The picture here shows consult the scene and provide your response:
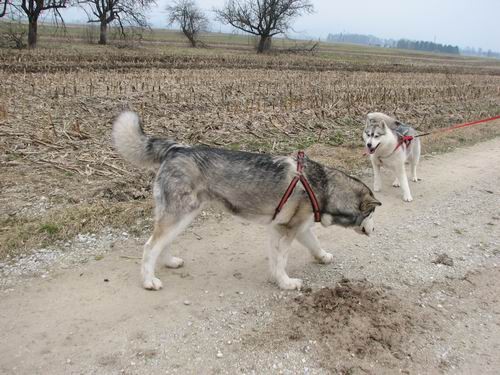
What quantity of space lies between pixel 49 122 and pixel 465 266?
936 cm

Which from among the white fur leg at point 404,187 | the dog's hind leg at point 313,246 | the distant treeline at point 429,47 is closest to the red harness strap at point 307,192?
the dog's hind leg at point 313,246

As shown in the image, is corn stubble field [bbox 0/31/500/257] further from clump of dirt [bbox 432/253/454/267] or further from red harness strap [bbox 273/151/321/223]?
clump of dirt [bbox 432/253/454/267]

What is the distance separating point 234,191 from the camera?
4719mm

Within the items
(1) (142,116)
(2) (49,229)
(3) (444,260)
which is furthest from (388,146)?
(1) (142,116)

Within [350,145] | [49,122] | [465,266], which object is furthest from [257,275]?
[49,122]

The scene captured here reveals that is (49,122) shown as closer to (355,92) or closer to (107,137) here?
(107,137)

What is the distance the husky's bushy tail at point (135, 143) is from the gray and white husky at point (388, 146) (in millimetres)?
4202

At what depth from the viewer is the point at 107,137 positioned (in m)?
9.80

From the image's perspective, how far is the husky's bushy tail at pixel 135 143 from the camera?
4730 millimetres

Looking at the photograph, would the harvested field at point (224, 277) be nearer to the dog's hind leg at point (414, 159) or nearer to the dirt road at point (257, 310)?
the dirt road at point (257, 310)

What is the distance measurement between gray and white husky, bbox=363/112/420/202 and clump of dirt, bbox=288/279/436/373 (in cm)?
340

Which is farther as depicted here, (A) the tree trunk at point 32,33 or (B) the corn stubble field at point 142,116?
(A) the tree trunk at point 32,33

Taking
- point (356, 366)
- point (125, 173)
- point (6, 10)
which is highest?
point (6, 10)

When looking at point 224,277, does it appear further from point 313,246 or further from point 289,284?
point 313,246
